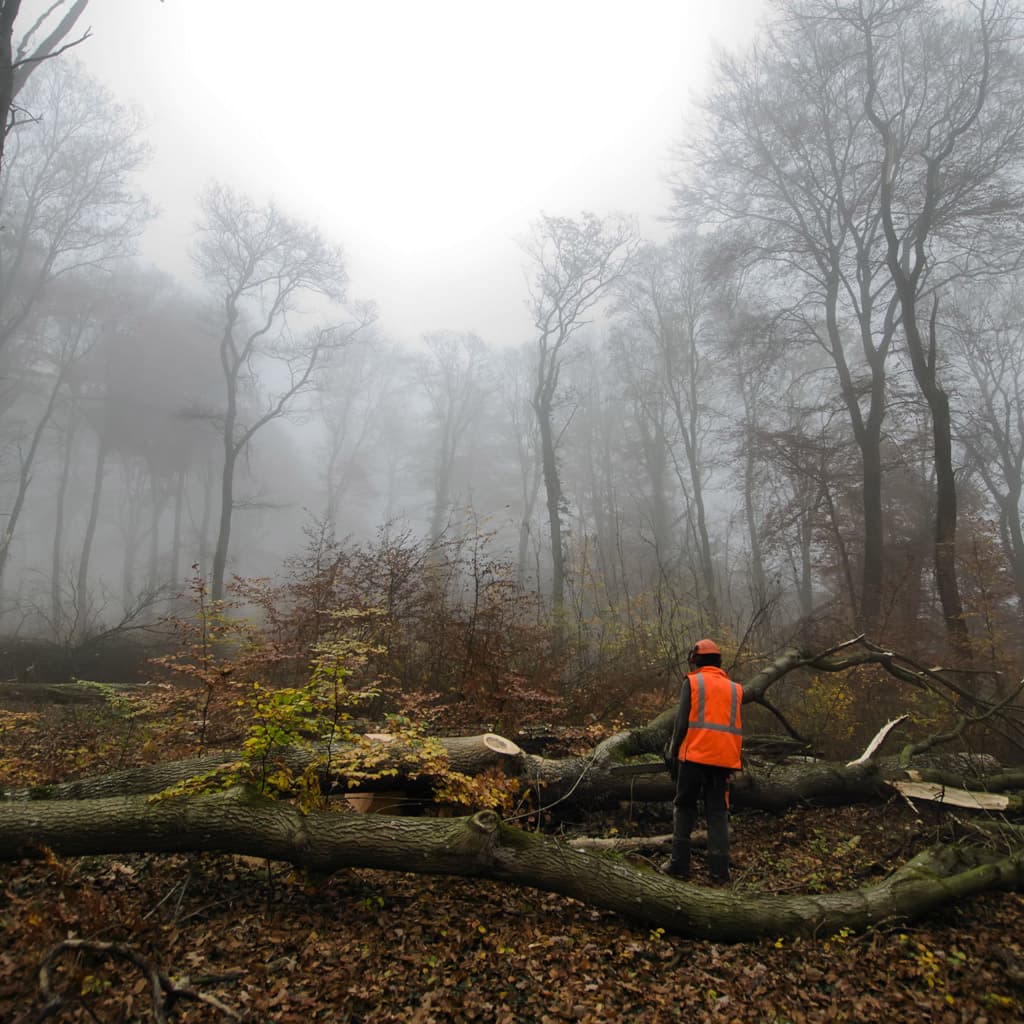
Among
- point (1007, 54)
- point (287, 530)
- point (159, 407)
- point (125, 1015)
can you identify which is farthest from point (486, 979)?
point (287, 530)

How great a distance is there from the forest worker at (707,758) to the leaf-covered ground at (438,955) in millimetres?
407

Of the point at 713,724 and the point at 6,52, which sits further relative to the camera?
the point at 6,52

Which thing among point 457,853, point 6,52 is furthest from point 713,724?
point 6,52

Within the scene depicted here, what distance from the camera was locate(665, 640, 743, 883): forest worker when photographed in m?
4.27

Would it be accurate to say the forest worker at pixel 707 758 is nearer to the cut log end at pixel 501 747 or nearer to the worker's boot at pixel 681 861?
the worker's boot at pixel 681 861

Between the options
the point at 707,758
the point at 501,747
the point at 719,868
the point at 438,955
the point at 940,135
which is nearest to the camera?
the point at 438,955

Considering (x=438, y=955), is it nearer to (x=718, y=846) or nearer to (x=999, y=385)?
(x=718, y=846)

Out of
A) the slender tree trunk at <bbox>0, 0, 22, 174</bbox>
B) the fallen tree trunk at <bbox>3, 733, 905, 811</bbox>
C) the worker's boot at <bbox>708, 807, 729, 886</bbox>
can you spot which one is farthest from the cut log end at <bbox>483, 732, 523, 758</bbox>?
the slender tree trunk at <bbox>0, 0, 22, 174</bbox>

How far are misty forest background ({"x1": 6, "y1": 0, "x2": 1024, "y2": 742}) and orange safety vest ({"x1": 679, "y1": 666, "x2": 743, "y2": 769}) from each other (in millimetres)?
2642

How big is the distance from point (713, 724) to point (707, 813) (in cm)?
72

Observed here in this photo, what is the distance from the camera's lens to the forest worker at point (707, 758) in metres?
4.27

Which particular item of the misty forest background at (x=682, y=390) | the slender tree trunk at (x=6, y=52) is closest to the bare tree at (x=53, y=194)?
the misty forest background at (x=682, y=390)

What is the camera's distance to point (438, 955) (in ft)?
10.7

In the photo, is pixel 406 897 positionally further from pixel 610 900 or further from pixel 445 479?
pixel 445 479
